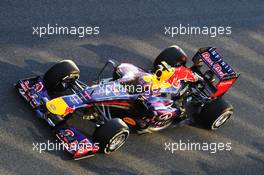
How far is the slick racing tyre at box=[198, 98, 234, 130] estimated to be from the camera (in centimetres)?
820

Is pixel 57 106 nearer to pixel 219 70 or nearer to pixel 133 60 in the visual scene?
pixel 133 60

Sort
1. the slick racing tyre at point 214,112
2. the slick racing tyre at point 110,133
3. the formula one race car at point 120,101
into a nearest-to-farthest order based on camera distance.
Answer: the slick racing tyre at point 110,133 < the formula one race car at point 120,101 < the slick racing tyre at point 214,112

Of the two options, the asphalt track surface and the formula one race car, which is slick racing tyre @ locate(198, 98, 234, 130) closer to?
the formula one race car

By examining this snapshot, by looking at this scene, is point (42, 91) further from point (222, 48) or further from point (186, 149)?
point (222, 48)

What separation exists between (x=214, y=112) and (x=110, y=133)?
5.74 feet

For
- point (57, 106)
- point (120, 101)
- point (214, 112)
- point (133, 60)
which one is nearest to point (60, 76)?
point (57, 106)

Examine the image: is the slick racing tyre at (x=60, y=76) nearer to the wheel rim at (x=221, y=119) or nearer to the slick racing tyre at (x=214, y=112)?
the slick racing tyre at (x=214, y=112)

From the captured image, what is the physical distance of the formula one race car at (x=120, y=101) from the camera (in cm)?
749

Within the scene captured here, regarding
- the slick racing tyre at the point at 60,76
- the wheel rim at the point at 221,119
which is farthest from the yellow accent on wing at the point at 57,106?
the wheel rim at the point at 221,119

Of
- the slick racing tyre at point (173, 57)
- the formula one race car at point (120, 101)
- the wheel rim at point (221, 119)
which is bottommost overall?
the wheel rim at point (221, 119)

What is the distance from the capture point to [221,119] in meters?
8.44

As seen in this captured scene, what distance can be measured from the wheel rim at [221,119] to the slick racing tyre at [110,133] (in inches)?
61.2

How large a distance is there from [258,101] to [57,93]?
3.35m

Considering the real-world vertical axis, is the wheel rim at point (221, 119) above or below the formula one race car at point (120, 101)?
below
